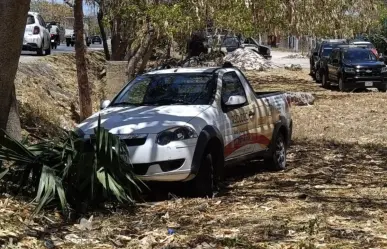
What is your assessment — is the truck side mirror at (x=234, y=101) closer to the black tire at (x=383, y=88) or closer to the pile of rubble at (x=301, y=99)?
the pile of rubble at (x=301, y=99)

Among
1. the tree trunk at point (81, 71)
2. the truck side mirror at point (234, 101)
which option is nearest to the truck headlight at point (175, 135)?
the truck side mirror at point (234, 101)

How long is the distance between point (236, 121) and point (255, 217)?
236 centimetres

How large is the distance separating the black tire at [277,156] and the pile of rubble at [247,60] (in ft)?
85.3

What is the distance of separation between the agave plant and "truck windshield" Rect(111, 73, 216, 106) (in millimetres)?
1761

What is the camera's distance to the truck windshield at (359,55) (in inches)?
1080

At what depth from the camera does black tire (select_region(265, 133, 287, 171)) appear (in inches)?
425

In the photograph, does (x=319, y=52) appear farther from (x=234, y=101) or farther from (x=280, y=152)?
(x=234, y=101)

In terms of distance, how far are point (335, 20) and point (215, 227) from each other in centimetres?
1241

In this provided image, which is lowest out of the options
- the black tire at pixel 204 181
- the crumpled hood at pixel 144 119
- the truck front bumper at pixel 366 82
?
the truck front bumper at pixel 366 82

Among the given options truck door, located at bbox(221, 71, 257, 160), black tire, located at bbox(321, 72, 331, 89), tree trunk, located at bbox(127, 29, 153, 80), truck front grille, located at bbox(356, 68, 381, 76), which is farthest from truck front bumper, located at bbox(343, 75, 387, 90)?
truck door, located at bbox(221, 71, 257, 160)

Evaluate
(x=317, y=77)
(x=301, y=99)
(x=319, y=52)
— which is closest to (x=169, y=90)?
(x=301, y=99)

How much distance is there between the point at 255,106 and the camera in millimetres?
10305

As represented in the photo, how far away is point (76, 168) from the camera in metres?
7.50

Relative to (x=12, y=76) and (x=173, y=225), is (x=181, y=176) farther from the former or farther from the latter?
(x=12, y=76)
